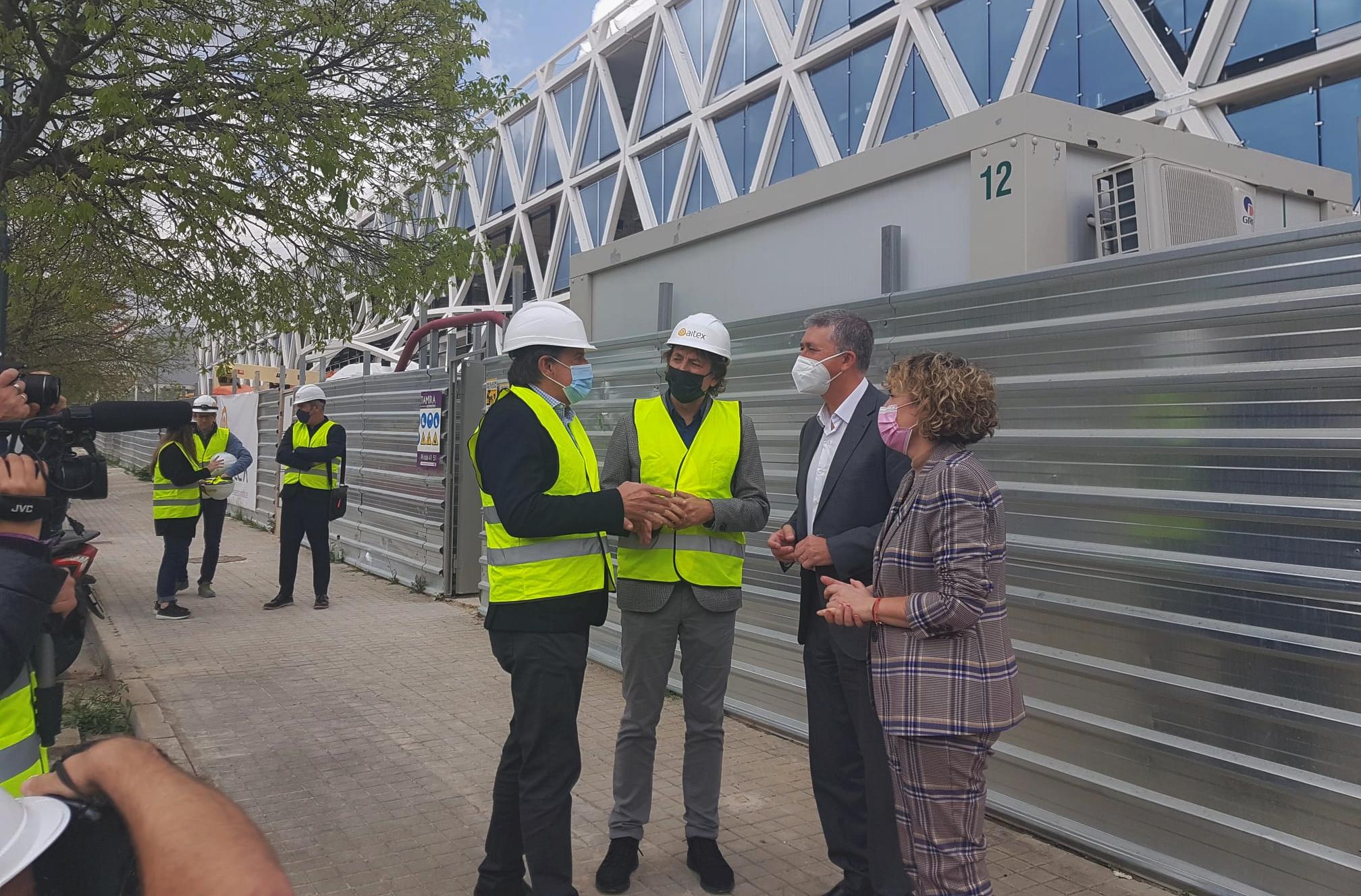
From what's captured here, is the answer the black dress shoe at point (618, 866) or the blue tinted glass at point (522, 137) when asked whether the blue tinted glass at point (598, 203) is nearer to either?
the blue tinted glass at point (522, 137)

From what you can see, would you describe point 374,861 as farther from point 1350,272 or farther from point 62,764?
point 1350,272

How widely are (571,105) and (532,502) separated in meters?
36.1

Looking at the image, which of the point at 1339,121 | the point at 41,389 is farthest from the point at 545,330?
the point at 1339,121

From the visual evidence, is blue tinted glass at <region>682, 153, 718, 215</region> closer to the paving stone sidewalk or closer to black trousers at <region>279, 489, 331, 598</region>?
black trousers at <region>279, 489, 331, 598</region>

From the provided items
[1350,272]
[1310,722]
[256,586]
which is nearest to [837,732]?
[1310,722]

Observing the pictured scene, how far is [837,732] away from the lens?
332cm

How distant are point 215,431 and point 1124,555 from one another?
29.9 feet

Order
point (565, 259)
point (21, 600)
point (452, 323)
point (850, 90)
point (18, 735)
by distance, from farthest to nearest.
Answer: point (565, 259) → point (850, 90) → point (452, 323) → point (18, 735) → point (21, 600)

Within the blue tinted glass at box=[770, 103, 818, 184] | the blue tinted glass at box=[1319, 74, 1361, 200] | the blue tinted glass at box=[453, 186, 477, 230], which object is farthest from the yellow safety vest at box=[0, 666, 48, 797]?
the blue tinted glass at box=[453, 186, 477, 230]

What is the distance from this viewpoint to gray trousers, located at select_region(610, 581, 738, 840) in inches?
143

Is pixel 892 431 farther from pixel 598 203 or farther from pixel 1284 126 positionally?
pixel 598 203

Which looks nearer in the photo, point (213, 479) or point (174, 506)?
point (174, 506)

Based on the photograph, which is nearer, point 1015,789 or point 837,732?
point 837,732

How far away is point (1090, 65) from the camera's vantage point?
18281 millimetres
